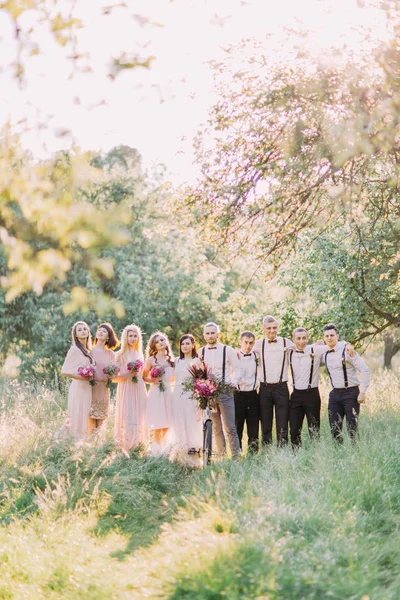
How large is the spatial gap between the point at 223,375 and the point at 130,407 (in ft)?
4.97

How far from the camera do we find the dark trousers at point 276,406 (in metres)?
10.0

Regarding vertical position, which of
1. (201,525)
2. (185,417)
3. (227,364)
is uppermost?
(227,364)

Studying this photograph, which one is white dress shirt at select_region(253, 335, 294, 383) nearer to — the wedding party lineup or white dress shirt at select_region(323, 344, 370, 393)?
the wedding party lineup

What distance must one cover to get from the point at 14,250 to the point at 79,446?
5768 millimetres

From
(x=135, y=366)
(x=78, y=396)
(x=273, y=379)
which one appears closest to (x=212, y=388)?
(x=273, y=379)

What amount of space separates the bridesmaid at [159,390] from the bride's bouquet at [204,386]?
0.64 m

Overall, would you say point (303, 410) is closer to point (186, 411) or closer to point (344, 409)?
point (344, 409)

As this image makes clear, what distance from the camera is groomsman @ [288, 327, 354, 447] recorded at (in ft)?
32.1

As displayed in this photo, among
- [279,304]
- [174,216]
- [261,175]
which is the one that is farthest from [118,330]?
[261,175]

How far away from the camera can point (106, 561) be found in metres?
5.92

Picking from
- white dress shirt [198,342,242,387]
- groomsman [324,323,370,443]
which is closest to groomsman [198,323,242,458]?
white dress shirt [198,342,242,387]

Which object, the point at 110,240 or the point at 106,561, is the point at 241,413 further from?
the point at 110,240

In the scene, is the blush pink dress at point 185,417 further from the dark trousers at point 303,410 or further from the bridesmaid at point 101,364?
the dark trousers at point 303,410

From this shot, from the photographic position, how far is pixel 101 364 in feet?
34.0
